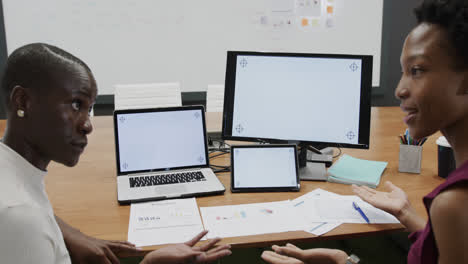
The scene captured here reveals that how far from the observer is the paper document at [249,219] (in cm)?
117

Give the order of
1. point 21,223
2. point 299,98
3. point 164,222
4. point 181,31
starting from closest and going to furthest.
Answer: point 21,223, point 164,222, point 299,98, point 181,31

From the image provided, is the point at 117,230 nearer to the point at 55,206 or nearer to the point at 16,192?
the point at 55,206

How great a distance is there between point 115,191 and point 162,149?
0.73 ft

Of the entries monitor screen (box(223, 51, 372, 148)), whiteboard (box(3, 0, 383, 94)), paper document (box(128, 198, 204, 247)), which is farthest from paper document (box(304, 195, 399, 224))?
whiteboard (box(3, 0, 383, 94))

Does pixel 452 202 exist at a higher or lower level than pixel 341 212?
higher

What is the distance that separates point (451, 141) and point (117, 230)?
88 cm

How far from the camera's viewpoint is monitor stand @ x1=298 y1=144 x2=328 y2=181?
154 centimetres

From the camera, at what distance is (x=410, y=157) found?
5.27 ft

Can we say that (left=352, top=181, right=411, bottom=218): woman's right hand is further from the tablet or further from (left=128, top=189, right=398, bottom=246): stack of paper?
the tablet

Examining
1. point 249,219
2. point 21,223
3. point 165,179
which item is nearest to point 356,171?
point 249,219

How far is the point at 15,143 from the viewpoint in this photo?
87 cm

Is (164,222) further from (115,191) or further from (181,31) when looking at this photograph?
(181,31)

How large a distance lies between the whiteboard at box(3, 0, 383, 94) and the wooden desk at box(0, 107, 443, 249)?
1466 millimetres

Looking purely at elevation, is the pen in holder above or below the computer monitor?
below
